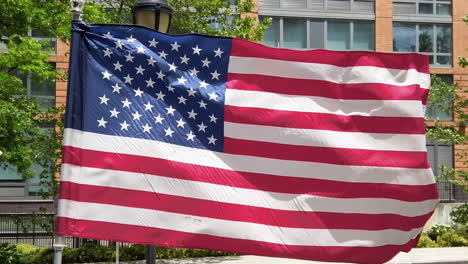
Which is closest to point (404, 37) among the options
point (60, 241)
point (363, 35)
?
point (363, 35)

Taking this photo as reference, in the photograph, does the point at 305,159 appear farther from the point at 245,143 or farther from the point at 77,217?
the point at 77,217

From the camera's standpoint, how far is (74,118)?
14.8ft

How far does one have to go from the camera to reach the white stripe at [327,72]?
4.68 m

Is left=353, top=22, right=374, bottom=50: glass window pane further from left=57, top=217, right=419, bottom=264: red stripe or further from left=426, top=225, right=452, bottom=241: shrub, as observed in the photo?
left=57, top=217, right=419, bottom=264: red stripe

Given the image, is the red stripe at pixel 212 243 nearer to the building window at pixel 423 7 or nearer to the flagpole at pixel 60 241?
the flagpole at pixel 60 241

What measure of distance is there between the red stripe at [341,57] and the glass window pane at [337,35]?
1276 inches

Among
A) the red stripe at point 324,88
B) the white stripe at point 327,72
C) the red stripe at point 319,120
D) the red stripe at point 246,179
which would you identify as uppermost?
the white stripe at point 327,72

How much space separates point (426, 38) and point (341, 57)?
115 ft

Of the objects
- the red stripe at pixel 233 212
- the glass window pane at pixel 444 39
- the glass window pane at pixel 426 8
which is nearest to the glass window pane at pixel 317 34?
the glass window pane at pixel 426 8

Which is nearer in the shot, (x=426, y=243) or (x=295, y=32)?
(x=426, y=243)

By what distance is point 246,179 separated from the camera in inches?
182

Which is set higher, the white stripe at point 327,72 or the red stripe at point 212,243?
the white stripe at point 327,72

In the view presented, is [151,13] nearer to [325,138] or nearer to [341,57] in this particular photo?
[341,57]

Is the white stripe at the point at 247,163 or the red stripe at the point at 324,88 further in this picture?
the red stripe at the point at 324,88
